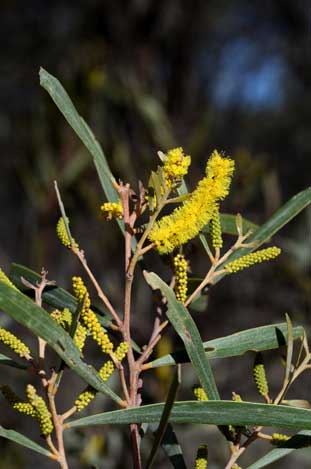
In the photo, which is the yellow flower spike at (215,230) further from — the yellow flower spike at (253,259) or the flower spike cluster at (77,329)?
the flower spike cluster at (77,329)

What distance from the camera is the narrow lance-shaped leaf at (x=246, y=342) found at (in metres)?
0.53

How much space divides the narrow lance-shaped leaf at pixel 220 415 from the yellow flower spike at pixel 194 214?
0.40 feet

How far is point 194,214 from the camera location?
0.47 metres

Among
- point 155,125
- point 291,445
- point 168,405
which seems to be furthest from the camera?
point 155,125

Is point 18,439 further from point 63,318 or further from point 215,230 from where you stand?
point 215,230

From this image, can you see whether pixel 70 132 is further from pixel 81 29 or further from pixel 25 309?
pixel 81 29

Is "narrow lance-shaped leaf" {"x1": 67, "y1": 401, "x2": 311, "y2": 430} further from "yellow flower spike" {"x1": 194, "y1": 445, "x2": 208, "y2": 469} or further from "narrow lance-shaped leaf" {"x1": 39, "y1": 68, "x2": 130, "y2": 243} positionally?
"narrow lance-shaped leaf" {"x1": 39, "y1": 68, "x2": 130, "y2": 243}

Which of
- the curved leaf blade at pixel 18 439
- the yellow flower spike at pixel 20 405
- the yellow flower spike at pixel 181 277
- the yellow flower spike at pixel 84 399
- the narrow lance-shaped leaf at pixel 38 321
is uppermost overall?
the yellow flower spike at pixel 181 277

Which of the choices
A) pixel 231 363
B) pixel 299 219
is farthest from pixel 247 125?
pixel 299 219

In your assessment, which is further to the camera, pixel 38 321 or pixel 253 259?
pixel 253 259

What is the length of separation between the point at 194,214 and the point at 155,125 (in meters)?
1.38

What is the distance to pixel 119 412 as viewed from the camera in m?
0.47

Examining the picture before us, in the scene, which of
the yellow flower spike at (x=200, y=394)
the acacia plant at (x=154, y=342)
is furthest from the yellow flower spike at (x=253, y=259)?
the yellow flower spike at (x=200, y=394)

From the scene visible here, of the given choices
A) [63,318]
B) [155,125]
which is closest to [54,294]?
[63,318]
